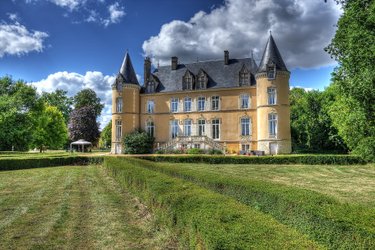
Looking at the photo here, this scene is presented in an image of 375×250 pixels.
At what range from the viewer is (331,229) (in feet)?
17.1

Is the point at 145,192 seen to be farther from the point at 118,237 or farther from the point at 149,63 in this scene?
the point at 149,63

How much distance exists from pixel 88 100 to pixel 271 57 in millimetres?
39615

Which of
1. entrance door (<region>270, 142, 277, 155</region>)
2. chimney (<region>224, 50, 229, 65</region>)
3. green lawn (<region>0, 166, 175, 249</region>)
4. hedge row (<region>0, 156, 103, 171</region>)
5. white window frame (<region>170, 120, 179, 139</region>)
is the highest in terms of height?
chimney (<region>224, 50, 229, 65</region>)

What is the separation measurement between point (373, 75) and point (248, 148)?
80.4 ft

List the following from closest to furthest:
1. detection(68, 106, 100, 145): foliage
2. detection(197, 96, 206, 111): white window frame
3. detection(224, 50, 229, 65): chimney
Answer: detection(197, 96, 206, 111): white window frame < detection(224, 50, 229, 65): chimney < detection(68, 106, 100, 145): foliage

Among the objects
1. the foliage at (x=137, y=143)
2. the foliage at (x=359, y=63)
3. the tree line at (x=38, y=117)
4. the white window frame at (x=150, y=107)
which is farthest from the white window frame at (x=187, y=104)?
the foliage at (x=359, y=63)

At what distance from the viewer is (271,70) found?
113 ft

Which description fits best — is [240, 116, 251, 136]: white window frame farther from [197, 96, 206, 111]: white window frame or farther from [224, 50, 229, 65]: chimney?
[224, 50, 229, 65]: chimney

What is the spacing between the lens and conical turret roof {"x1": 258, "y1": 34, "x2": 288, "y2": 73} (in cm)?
3466

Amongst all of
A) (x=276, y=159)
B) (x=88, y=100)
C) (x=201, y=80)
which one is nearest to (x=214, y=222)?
(x=276, y=159)

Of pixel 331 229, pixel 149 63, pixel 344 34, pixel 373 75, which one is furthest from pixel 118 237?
pixel 149 63

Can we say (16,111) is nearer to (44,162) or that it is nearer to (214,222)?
(44,162)

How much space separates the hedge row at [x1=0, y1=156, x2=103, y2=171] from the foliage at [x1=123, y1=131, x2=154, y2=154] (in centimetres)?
1004

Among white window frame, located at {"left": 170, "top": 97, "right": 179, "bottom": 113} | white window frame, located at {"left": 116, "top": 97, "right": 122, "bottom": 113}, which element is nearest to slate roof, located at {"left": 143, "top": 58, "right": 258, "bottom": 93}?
white window frame, located at {"left": 170, "top": 97, "right": 179, "bottom": 113}
